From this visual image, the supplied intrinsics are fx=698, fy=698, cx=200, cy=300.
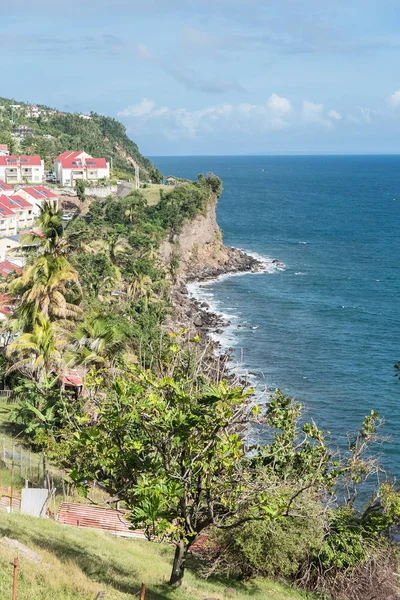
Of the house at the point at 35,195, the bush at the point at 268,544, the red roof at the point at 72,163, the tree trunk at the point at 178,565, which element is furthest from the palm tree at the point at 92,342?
the red roof at the point at 72,163

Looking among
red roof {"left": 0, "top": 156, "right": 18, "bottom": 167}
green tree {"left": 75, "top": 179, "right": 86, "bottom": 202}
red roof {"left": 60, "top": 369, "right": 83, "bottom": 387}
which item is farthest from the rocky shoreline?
red roof {"left": 0, "top": 156, "right": 18, "bottom": 167}

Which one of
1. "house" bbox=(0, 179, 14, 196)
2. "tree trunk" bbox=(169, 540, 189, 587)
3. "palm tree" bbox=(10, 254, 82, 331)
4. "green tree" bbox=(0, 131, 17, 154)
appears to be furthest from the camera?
"green tree" bbox=(0, 131, 17, 154)

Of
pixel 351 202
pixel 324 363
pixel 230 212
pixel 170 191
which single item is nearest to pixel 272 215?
pixel 230 212

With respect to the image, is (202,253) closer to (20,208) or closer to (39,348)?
(20,208)

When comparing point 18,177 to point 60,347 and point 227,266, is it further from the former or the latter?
point 60,347

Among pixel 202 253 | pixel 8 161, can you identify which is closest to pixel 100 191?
pixel 8 161

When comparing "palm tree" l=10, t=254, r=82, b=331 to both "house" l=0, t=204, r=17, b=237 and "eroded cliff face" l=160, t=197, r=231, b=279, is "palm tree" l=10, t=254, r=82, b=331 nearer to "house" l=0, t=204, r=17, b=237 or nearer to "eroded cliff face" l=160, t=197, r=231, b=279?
"house" l=0, t=204, r=17, b=237
